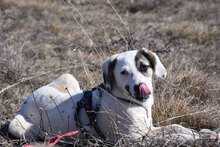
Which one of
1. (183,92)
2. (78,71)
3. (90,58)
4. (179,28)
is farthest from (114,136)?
(179,28)

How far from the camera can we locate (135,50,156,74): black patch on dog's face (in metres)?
2.53

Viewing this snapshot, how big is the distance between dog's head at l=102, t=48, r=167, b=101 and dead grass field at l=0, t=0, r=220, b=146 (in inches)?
17.3

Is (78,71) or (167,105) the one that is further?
(78,71)

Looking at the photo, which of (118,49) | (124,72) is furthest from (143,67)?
(118,49)

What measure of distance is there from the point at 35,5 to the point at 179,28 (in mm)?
6144

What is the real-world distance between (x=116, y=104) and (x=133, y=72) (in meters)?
0.32

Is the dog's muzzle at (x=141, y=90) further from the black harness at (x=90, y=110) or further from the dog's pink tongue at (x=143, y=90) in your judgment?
the black harness at (x=90, y=110)

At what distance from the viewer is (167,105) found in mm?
3004

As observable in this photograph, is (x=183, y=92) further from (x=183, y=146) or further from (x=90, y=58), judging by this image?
(x=90, y=58)

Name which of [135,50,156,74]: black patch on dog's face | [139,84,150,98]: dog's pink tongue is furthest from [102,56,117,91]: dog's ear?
[139,84,150,98]: dog's pink tongue

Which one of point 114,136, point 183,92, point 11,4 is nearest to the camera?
point 114,136

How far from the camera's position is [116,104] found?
254 centimetres

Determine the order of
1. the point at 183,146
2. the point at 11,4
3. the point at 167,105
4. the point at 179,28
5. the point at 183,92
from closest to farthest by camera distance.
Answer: the point at 183,146, the point at 167,105, the point at 183,92, the point at 179,28, the point at 11,4

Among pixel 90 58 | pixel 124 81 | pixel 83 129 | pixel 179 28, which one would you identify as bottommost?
pixel 179 28
